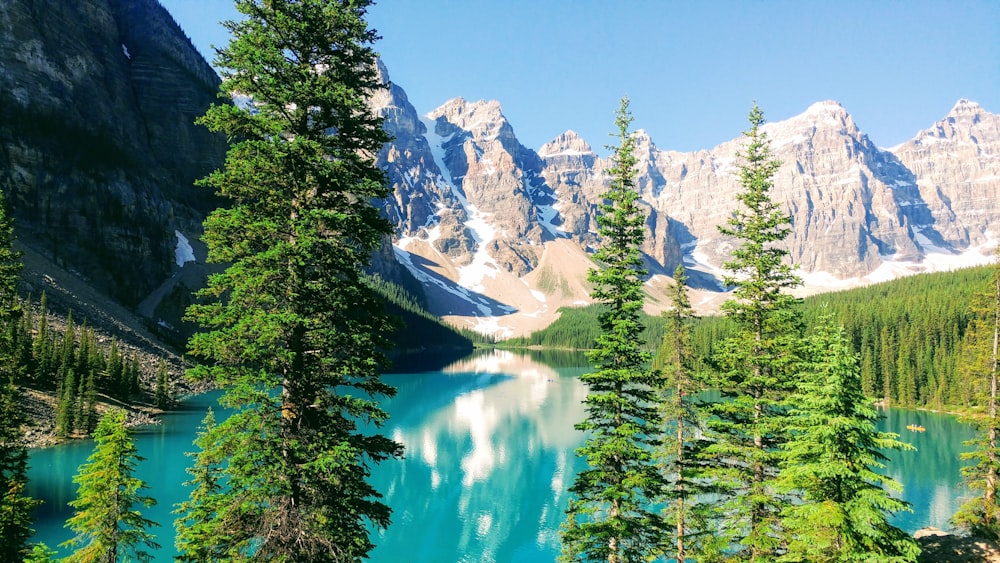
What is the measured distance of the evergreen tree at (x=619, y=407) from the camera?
55.2ft

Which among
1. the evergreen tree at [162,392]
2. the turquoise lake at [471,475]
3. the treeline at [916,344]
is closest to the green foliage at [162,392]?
the evergreen tree at [162,392]

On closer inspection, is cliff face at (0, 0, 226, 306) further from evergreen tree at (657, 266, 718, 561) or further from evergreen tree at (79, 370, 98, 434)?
evergreen tree at (657, 266, 718, 561)

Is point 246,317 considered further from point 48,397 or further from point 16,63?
point 16,63

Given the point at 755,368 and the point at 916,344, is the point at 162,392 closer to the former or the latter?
the point at 755,368

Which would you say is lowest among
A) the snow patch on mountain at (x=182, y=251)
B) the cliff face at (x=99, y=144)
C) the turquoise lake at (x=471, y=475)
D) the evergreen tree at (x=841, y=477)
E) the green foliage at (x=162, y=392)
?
the turquoise lake at (x=471, y=475)

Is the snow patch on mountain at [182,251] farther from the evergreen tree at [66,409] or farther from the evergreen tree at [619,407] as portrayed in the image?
the evergreen tree at [619,407]

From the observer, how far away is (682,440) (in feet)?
73.9

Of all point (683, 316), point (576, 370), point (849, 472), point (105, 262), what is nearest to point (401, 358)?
point (576, 370)

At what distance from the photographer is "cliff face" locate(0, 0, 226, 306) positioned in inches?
3875

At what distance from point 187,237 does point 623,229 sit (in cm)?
13567

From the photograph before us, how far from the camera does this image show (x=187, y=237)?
12662cm

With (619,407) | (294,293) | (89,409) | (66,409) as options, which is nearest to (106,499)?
(294,293)

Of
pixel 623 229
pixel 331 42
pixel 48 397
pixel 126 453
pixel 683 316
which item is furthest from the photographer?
pixel 48 397

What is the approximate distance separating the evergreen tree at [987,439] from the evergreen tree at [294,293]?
102 feet
